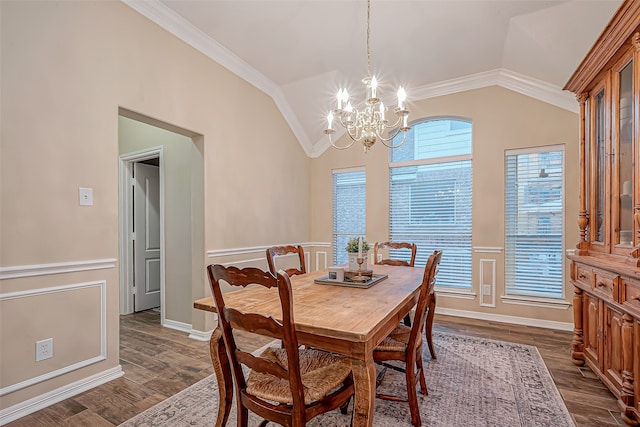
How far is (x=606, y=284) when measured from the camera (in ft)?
6.86

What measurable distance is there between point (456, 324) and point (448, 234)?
1.14 meters

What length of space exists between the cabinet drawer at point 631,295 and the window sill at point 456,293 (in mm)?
2084

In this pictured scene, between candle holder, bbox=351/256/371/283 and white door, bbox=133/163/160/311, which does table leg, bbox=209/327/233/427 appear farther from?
white door, bbox=133/163/160/311

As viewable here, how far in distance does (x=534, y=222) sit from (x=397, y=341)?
2.73 meters

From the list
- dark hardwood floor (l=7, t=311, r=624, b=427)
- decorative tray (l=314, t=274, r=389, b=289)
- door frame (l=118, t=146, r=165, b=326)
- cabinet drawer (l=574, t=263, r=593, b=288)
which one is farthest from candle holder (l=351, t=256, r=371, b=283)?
door frame (l=118, t=146, r=165, b=326)

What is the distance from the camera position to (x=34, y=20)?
202 cm

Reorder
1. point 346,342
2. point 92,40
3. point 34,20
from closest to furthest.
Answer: point 346,342 < point 34,20 < point 92,40

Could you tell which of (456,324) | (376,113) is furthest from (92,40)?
(456,324)

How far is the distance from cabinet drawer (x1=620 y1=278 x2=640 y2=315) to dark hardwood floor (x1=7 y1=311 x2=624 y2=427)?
702 mm

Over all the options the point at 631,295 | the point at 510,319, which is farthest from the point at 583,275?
the point at 510,319

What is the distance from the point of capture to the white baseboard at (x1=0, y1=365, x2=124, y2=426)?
1884 mm

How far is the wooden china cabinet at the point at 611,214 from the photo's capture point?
72.2 inches

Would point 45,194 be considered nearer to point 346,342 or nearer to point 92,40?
point 92,40

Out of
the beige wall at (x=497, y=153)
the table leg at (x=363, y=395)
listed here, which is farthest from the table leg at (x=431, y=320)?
the beige wall at (x=497, y=153)
